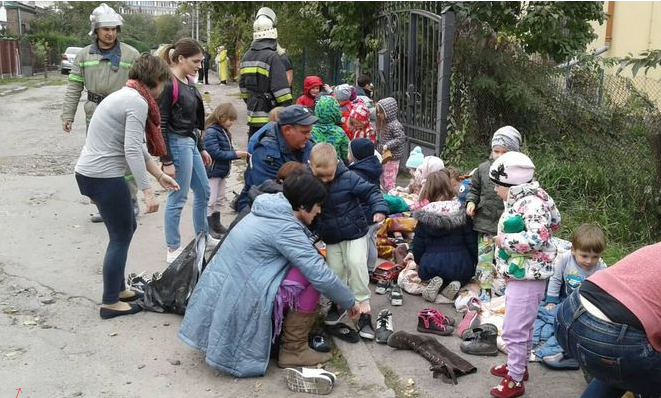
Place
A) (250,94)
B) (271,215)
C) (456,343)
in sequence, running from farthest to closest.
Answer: (250,94), (456,343), (271,215)

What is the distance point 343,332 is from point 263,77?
12.1ft

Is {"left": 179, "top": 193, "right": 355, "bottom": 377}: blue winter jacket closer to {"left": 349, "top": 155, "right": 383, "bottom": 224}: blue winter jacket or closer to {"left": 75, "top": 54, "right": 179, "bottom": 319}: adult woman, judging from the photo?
{"left": 75, "top": 54, "right": 179, "bottom": 319}: adult woman

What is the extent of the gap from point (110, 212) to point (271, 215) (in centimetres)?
133

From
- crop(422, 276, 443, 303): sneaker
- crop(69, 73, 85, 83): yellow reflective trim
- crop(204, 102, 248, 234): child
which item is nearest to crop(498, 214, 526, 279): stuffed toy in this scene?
crop(422, 276, 443, 303): sneaker

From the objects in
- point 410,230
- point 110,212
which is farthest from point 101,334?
point 410,230

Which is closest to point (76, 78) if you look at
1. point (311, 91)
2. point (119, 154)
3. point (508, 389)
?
point (119, 154)

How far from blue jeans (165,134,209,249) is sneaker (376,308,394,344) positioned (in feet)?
5.74

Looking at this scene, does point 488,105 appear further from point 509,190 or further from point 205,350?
point 205,350

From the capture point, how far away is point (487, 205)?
5.44 meters

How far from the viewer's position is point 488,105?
921 cm

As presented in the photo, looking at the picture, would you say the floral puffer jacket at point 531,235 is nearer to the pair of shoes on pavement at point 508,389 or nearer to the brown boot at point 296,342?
the pair of shoes on pavement at point 508,389

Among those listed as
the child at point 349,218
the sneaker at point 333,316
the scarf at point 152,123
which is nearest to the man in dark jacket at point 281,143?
the child at point 349,218

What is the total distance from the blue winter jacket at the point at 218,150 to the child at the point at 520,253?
3.38 meters

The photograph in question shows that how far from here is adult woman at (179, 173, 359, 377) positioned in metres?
4.13
